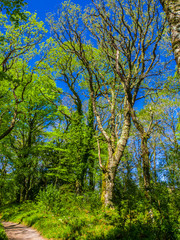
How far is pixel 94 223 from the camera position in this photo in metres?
6.06

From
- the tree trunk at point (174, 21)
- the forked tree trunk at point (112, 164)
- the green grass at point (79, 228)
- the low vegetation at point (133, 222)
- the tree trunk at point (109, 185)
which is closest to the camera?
the tree trunk at point (174, 21)

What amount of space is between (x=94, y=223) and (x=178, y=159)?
161 inches

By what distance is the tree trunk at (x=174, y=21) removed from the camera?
79.0 inches

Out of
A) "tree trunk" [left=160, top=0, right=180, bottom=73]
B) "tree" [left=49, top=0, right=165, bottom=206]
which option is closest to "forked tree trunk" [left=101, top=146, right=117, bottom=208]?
"tree" [left=49, top=0, right=165, bottom=206]

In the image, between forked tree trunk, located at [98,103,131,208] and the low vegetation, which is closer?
the low vegetation

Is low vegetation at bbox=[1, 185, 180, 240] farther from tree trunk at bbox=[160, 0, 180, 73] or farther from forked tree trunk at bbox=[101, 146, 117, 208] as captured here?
tree trunk at bbox=[160, 0, 180, 73]

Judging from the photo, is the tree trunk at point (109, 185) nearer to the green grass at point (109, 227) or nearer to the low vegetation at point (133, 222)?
the low vegetation at point (133, 222)

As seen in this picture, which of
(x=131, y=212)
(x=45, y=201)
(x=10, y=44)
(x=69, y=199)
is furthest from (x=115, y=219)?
(x=10, y=44)

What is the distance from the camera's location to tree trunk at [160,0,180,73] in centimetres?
201

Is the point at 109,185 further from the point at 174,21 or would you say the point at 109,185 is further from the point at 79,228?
the point at 174,21

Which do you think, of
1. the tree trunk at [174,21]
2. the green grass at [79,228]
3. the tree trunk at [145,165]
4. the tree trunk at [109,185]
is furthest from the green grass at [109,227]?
the tree trunk at [174,21]

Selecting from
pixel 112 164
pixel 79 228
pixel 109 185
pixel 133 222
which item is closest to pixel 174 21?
pixel 133 222

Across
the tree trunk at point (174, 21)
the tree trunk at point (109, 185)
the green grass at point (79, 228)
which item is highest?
the tree trunk at point (174, 21)

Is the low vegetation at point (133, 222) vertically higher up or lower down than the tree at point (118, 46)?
lower down
